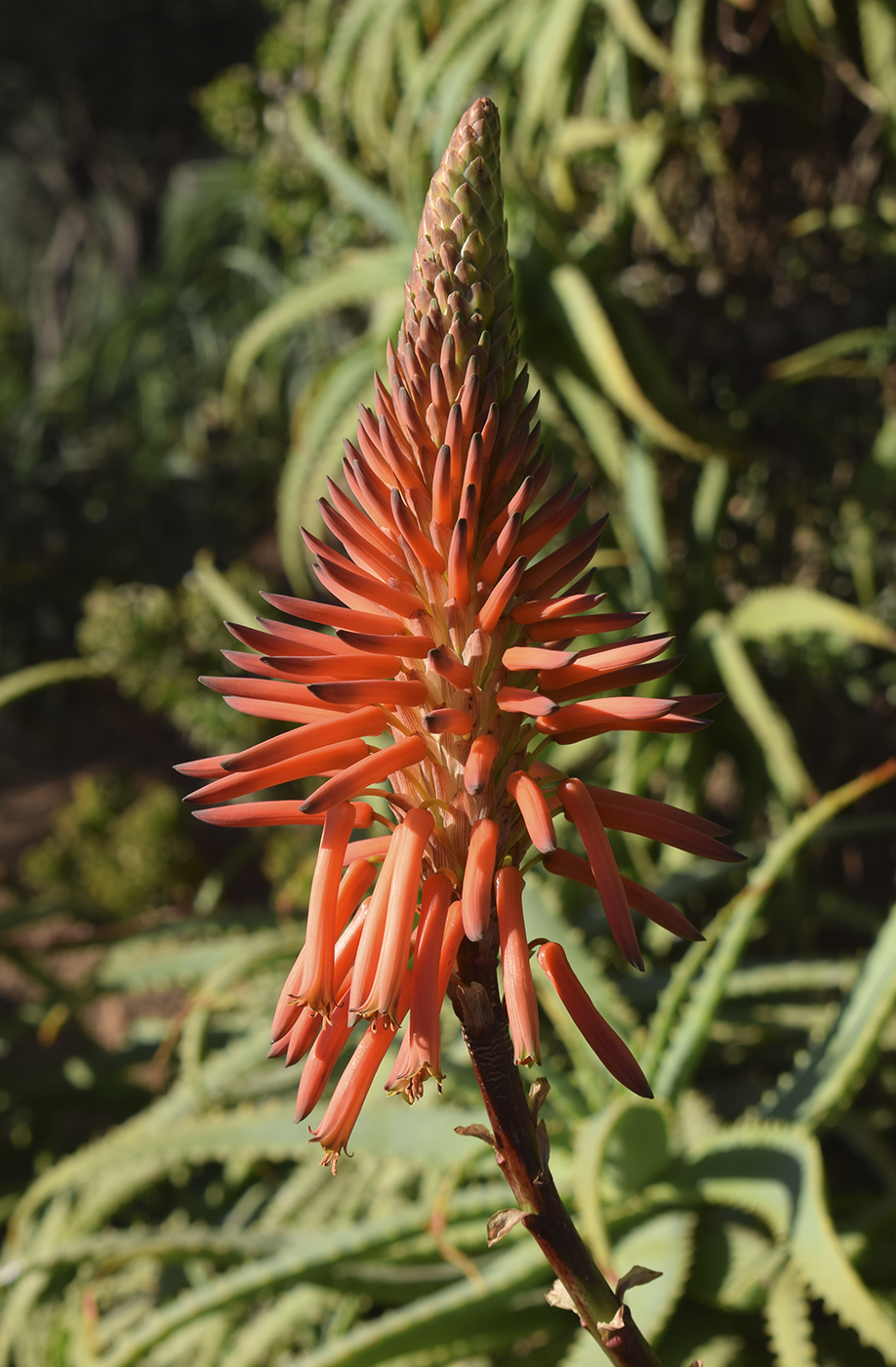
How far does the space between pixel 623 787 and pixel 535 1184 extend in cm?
123

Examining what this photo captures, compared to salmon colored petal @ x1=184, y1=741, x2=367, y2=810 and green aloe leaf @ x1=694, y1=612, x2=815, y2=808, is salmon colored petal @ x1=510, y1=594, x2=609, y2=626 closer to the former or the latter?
salmon colored petal @ x1=184, y1=741, x2=367, y2=810

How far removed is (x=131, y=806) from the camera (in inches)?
151

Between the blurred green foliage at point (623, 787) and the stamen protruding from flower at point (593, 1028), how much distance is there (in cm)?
49

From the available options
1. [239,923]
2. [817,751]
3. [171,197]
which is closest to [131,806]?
[239,923]

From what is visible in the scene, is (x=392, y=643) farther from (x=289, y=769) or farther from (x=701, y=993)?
(x=701, y=993)

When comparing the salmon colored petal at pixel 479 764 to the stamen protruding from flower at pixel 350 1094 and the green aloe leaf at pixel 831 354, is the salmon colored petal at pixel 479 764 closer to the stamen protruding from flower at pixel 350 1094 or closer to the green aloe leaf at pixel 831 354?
the stamen protruding from flower at pixel 350 1094

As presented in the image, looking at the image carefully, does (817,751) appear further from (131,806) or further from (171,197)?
(171,197)

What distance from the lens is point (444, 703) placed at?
51 centimetres

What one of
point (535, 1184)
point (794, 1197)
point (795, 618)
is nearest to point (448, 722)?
point (535, 1184)

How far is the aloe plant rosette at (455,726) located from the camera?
45cm

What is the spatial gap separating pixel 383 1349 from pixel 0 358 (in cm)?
647

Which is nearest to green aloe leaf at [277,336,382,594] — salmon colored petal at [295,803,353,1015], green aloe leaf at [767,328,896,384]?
green aloe leaf at [767,328,896,384]

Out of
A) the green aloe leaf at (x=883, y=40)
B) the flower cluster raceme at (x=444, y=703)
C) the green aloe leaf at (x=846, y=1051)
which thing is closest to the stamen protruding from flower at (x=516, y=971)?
the flower cluster raceme at (x=444, y=703)

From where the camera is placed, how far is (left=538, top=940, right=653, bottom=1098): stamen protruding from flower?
1.38ft
